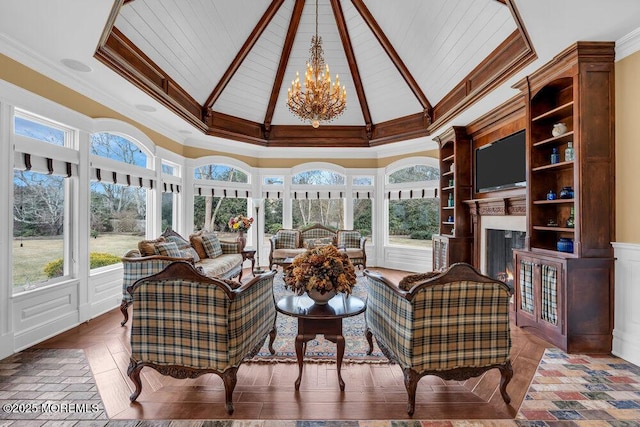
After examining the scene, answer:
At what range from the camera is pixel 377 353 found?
301 cm

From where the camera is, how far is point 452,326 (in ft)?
6.64

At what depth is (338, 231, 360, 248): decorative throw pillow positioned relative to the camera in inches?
276

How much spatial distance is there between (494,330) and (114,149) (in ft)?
17.0

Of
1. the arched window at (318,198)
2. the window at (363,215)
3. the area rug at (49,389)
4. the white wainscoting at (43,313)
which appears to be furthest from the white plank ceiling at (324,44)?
the area rug at (49,389)

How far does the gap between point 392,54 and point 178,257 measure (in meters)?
4.80

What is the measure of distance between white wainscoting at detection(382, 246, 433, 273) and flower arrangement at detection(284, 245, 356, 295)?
4.78m

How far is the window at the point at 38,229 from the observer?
3.11 m

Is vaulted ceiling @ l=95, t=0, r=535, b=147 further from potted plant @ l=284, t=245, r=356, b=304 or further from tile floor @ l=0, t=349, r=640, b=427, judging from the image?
tile floor @ l=0, t=349, r=640, b=427

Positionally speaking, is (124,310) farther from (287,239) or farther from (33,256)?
(287,239)

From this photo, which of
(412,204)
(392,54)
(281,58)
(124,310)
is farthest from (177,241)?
(412,204)

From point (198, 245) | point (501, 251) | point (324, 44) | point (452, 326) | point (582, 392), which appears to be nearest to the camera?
point (452, 326)

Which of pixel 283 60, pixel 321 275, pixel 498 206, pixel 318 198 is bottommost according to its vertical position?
pixel 321 275

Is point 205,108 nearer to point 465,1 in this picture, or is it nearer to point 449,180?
point 465,1

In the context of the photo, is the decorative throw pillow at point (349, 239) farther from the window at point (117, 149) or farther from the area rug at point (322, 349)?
the window at point (117, 149)
